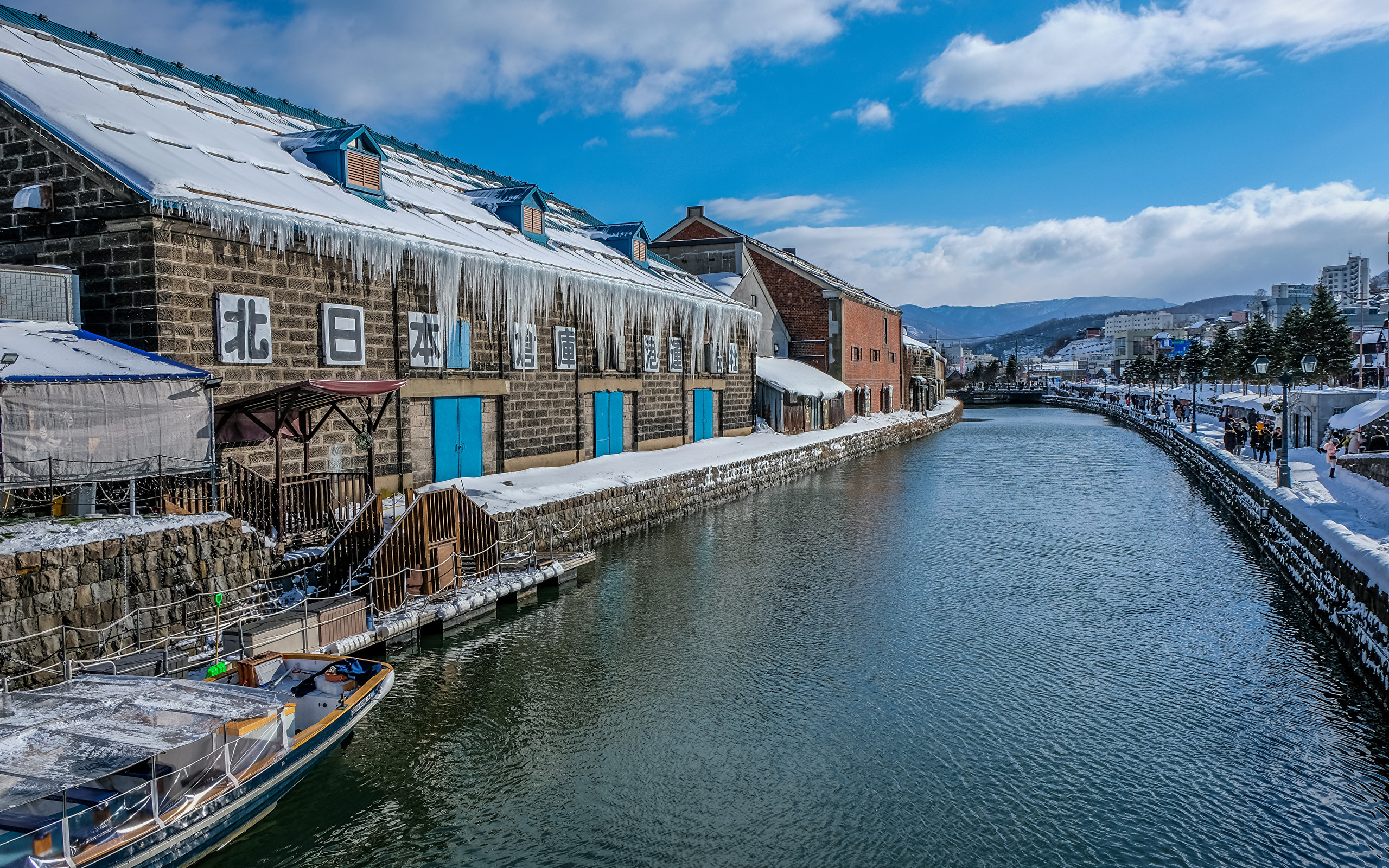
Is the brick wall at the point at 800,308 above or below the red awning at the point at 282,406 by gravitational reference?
above

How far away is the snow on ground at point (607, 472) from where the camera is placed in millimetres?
20203

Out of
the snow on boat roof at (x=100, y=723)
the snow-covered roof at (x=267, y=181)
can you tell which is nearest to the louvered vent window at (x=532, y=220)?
the snow-covered roof at (x=267, y=181)

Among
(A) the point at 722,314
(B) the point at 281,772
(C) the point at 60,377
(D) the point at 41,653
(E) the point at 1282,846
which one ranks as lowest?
(E) the point at 1282,846

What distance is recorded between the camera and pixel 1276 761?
998cm

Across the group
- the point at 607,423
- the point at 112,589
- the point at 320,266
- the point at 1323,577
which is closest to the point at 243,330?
the point at 320,266

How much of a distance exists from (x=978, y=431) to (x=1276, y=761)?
57973mm

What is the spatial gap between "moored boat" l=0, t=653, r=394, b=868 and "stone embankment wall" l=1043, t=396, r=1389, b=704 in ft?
42.1

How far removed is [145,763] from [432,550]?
275 inches

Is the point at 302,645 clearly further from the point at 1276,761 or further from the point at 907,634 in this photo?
the point at 1276,761

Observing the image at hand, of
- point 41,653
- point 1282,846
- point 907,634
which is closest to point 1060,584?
point 907,634

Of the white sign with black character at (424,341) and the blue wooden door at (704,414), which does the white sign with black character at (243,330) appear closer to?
the white sign with black character at (424,341)

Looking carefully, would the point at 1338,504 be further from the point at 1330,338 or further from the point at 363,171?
the point at 1330,338

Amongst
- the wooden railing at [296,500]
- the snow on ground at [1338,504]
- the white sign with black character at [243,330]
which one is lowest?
the snow on ground at [1338,504]

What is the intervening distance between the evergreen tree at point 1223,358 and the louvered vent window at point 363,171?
7929 centimetres
